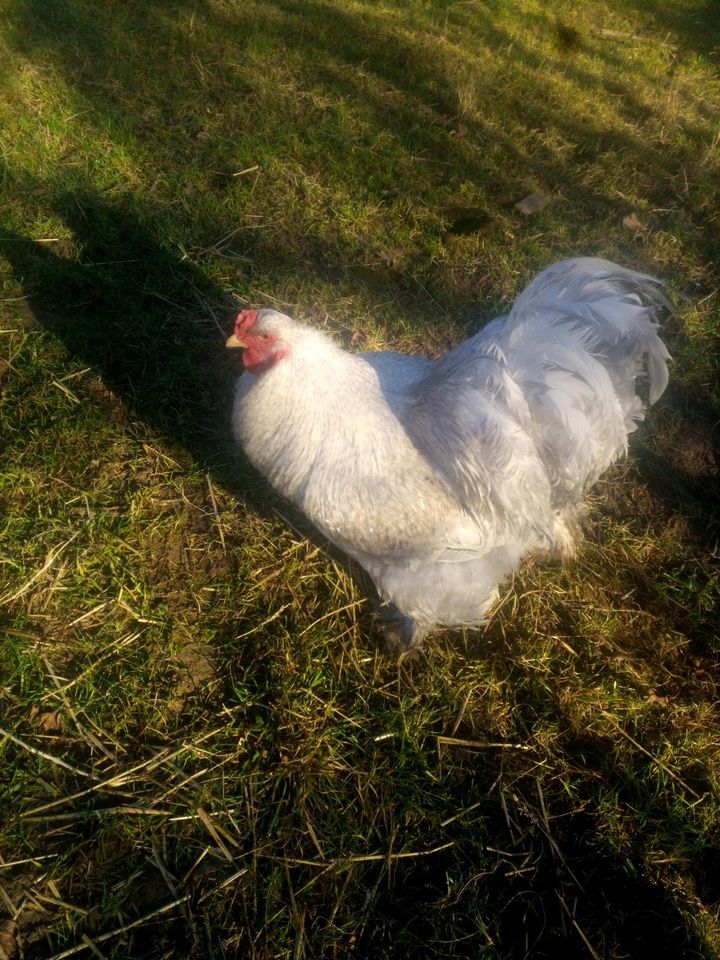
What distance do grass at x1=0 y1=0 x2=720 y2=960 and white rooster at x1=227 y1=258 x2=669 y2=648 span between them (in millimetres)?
706

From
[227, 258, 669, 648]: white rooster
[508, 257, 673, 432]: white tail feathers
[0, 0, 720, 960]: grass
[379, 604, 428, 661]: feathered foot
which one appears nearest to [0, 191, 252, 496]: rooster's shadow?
[0, 0, 720, 960]: grass

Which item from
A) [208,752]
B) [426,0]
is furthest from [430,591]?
[426,0]

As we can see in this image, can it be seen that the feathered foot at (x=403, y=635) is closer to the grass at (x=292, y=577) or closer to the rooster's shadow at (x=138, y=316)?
the grass at (x=292, y=577)

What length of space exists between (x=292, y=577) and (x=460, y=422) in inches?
48.2

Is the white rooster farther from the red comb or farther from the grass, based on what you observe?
the grass

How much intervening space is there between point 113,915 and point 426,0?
816 cm

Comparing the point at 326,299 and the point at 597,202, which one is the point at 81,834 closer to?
the point at 326,299

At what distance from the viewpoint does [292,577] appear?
2.71 meters

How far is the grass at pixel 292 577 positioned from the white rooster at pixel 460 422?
706 mm

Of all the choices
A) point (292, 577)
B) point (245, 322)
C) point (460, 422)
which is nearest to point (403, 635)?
point (292, 577)

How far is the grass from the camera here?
2.04 meters

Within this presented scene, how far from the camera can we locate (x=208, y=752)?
2234 mm

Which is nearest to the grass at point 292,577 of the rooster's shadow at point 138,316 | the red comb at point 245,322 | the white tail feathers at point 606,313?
the rooster's shadow at point 138,316

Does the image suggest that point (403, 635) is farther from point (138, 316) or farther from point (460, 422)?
point (138, 316)
